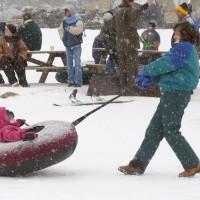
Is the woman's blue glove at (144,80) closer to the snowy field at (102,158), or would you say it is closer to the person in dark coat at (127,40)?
the snowy field at (102,158)

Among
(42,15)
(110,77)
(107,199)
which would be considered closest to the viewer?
(107,199)

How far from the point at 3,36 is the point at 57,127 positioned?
782 cm

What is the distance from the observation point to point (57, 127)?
6.15 metres

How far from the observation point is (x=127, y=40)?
38.5 feet

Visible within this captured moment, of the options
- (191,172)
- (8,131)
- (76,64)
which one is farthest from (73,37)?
(191,172)

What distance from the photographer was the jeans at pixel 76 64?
43.4 ft

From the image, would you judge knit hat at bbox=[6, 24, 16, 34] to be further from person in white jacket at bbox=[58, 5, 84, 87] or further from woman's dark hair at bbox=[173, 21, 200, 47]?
woman's dark hair at bbox=[173, 21, 200, 47]

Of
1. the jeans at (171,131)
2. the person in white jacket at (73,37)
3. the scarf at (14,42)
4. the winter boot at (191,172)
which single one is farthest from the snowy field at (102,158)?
the scarf at (14,42)

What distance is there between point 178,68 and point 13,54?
8119 mm

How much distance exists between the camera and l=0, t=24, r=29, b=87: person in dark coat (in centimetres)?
1345

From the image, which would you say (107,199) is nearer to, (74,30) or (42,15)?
(74,30)

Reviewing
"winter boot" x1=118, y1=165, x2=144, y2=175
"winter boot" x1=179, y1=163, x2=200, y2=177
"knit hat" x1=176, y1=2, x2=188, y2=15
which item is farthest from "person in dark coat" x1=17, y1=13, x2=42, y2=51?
"winter boot" x1=179, y1=163, x2=200, y2=177

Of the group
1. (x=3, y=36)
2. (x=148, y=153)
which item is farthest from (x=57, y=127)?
(x=3, y=36)

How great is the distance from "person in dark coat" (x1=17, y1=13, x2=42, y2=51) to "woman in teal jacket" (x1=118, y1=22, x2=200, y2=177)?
9228 mm
